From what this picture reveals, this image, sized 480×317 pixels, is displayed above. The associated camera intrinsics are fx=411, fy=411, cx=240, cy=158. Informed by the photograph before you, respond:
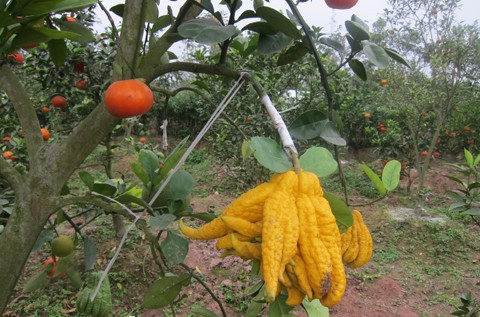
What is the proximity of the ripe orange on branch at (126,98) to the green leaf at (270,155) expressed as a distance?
0.30 metres

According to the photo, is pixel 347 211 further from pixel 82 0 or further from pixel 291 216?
pixel 82 0

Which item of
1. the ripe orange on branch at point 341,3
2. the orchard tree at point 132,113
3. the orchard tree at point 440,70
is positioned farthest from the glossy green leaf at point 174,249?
the orchard tree at point 440,70

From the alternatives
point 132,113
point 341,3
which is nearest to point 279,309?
point 132,113

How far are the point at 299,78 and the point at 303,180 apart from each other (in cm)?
386

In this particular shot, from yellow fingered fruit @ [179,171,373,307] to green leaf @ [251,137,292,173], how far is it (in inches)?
Result: 0.5

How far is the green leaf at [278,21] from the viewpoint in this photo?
0.62 m

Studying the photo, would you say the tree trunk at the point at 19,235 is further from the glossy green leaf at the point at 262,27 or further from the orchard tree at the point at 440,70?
the orchard tree at the point at 440,70

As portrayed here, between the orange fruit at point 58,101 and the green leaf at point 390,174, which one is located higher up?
the orange fruit at point 58,101

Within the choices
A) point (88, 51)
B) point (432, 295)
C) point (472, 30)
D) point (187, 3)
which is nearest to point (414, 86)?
point (472, 30)

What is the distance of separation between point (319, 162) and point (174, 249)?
29 cm

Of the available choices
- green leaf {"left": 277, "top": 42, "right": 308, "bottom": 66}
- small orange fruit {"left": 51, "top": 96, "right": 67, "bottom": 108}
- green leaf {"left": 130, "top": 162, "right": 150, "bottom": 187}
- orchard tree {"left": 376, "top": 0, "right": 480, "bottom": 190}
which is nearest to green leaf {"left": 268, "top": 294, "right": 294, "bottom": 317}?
green leaf {"left": 130, "top": 162, "right": 150, "bottom": 187}

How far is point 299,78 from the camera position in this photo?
418 cm

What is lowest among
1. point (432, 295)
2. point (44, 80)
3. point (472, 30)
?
point (432, 295)

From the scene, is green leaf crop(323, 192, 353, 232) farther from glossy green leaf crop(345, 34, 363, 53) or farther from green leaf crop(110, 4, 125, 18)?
green leaf crop(110, 4, 125, 18)
